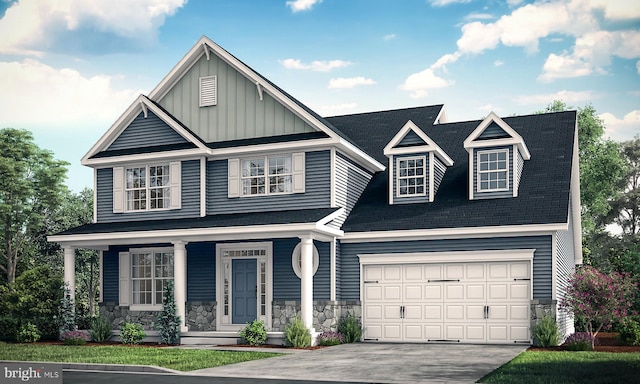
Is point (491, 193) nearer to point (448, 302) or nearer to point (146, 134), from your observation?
point (448, 302)

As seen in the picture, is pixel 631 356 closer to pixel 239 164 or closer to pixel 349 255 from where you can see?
pixel 349 255

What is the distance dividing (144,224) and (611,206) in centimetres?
3141

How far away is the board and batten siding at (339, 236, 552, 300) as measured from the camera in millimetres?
23766

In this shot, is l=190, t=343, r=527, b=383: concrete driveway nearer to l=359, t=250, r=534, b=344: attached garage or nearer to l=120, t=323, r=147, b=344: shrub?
l=359, t=250, r=534, b=344: attached garage

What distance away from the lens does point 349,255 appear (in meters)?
26.5

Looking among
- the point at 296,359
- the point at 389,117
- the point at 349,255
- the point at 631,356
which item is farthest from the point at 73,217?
the point at 631,356

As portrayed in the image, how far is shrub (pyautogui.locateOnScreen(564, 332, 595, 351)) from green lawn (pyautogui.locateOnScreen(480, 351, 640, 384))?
6.48ft

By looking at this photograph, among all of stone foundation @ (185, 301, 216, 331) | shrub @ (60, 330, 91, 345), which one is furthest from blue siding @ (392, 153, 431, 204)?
shrub @ (60, 330, 91, 345)

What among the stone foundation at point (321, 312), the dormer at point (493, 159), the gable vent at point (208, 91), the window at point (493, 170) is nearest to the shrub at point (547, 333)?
the dormer at point (493, 159)

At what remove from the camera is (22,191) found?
164ft

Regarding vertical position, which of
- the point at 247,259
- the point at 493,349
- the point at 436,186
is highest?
the point at 436,186

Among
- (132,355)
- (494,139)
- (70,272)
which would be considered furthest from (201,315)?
(494,139)

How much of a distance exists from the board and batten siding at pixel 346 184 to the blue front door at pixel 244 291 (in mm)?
3326

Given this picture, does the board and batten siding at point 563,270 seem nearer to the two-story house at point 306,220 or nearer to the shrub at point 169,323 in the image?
the two-story house at point 306,220
